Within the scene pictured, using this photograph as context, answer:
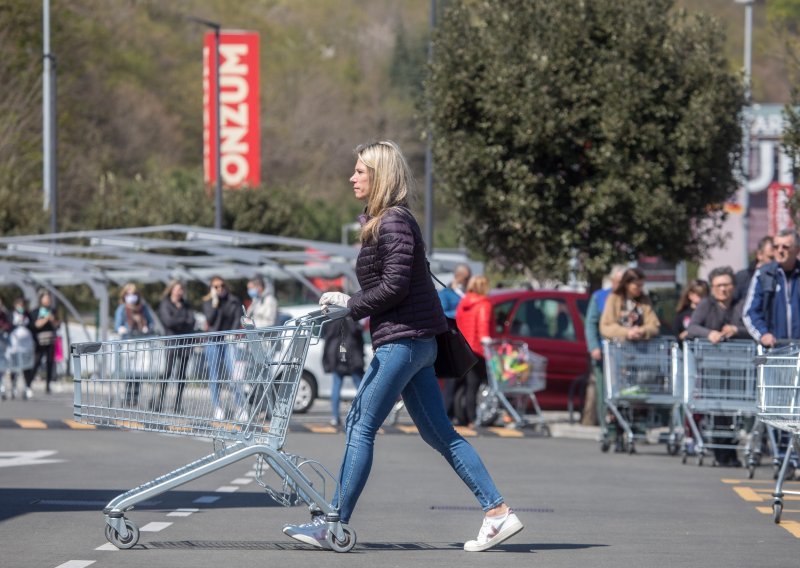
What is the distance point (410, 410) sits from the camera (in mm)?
8898

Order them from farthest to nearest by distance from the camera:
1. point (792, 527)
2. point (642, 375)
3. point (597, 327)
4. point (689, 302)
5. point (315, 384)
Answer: point (315, 384)
point (597, 327)
point (689, 302)
point (642, 375)
point (792, 527)

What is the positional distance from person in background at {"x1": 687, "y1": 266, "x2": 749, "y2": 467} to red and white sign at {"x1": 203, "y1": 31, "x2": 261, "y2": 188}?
31228 millimetres

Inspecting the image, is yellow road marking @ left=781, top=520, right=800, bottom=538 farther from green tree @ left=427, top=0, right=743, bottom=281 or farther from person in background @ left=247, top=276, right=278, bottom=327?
person in background @ left=247, top=276, right=278, bottom=327

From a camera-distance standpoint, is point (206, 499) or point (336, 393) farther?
point (336, 393)

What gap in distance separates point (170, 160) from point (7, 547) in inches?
2712

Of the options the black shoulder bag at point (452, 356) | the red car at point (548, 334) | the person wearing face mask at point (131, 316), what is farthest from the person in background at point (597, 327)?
the person wearing face mask at point (131, 316)

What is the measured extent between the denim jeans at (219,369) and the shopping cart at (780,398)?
3457mm

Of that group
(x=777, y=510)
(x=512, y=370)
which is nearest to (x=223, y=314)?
(x=512, y=370)

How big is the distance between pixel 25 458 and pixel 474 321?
20.5 ft

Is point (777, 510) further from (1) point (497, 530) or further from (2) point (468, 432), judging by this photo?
(2) point (468, 432)

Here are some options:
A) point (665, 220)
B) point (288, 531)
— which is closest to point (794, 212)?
point (665, 220)

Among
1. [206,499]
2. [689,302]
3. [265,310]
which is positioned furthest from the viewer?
[265,310]

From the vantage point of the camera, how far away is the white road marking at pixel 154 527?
31.9 ft

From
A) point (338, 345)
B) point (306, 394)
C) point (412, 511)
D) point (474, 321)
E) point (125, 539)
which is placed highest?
point (474, 321)
